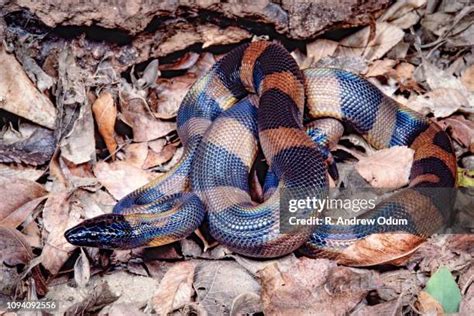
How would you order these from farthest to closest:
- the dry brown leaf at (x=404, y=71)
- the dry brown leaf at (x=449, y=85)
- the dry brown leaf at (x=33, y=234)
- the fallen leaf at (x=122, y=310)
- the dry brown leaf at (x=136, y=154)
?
the dry brown leaf at (x=404, y=71) → the dry brown leaf at (x=449, y=85) → the dry brown leaf at (x=136, y=154) → the dry brown leaf at (x=33, y=234) → the fallen leaf at (x=122, y=310)

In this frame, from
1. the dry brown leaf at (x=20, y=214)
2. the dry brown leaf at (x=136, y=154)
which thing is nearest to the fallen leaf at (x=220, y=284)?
the dry brown leaf at (x=136, y=154)

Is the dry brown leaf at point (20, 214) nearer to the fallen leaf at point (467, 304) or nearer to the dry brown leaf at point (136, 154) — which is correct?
the dry brown leaf at point (136, 154)

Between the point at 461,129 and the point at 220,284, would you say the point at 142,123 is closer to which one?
the point at 220,284

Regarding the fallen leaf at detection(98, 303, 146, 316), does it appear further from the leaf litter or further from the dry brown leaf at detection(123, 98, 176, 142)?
the dry brown leaf at detection(123, 98, 176, 142)

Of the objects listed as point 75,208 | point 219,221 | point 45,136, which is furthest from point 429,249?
point 45,136

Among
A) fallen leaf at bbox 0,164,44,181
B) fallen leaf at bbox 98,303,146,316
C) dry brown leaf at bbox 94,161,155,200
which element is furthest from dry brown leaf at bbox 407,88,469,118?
fallen leaf at bbox 0,164,44,181

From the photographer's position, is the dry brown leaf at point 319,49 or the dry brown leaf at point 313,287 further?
the dry brown leaf at point 319,49

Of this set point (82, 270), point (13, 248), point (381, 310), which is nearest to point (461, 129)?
point (381, 310)
